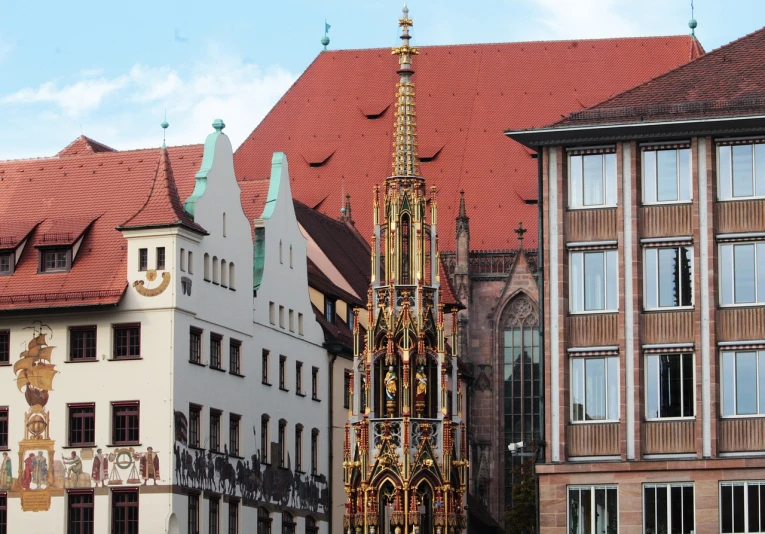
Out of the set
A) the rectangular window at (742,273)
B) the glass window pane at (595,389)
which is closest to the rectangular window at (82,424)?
the glass window pane at (595,389)

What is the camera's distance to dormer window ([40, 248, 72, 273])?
59.0 m

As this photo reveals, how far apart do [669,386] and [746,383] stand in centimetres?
179

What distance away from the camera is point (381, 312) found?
52625 mm

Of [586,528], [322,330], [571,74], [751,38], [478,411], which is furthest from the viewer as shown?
[571,74]

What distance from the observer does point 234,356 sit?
6222 centimetres

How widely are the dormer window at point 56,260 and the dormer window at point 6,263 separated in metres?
0.95

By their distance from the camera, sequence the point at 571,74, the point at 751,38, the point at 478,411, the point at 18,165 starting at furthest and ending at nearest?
the point at 571,74, the point at 478,411, the point at 18,165, the point at 751,38

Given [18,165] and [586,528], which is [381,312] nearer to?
[586,528]

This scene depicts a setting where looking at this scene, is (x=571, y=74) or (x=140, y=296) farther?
(x=571, y=74)

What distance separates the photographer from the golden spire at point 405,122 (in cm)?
5438

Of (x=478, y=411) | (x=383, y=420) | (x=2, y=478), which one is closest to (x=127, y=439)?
(x=2, y=478)

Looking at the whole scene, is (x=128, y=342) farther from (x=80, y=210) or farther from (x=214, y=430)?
(x=80, y=210)

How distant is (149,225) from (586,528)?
1548 cm

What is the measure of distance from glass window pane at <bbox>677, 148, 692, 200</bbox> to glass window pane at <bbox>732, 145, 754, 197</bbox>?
1.07 m
